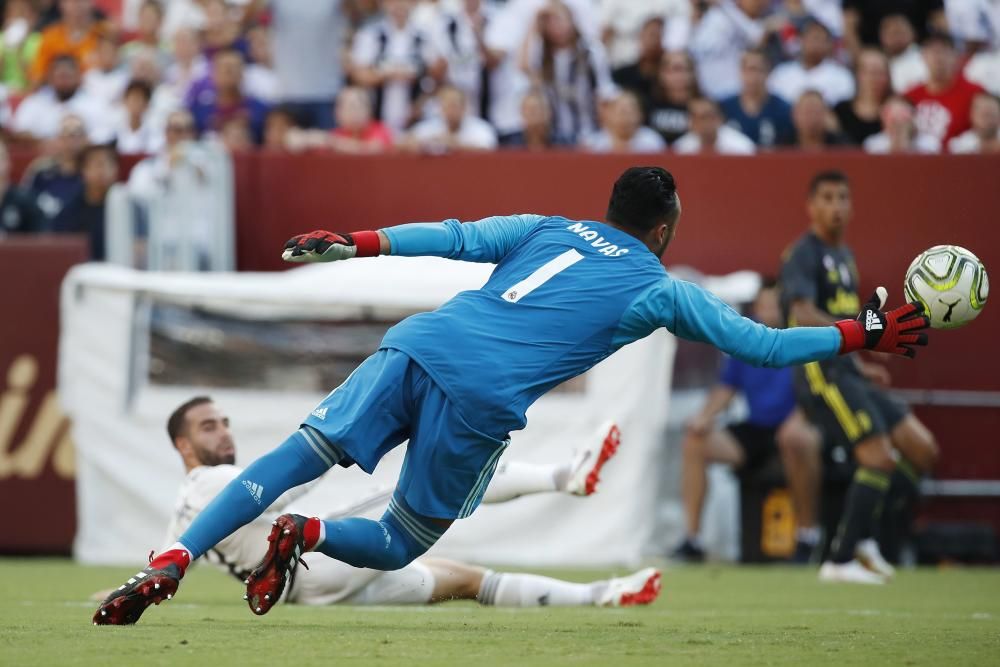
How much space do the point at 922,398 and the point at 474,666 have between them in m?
8.70

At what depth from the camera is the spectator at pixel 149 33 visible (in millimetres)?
17516

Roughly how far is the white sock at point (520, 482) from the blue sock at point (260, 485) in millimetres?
1846

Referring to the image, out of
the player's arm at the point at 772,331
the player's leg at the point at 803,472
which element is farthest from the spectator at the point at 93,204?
the player's arm at the point at 772,331

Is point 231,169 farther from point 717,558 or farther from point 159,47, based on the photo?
point 717,558

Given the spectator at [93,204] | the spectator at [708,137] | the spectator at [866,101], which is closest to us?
the spectator at [708,137]

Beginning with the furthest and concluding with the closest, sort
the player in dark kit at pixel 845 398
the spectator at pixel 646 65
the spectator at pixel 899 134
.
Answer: the spectator at pixel 646 65 < the spectator at pixel 899 134 < the player in dark kit at pixel 845 398

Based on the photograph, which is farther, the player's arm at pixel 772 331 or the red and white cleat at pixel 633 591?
the red and white cleat at pixel 633 591

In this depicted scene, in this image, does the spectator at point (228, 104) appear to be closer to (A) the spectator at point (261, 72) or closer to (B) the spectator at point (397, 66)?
(A) the spectator at point (261, 72)

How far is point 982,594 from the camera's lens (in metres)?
9.89

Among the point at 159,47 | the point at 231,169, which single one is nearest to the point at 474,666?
the point at 231,169

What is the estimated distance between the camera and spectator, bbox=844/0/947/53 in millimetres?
15109

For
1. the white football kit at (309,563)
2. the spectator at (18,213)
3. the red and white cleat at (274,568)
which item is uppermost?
the spectator at (18,213)

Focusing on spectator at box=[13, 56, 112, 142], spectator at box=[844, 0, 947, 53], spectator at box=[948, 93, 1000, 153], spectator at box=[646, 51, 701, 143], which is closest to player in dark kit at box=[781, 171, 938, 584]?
spectator at box=[948, 93, 1000, 153]

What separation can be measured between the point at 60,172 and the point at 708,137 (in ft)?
18.5
